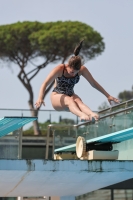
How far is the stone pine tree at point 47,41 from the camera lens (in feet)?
189

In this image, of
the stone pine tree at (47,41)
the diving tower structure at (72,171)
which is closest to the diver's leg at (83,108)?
the diving tower structure at (72,171)

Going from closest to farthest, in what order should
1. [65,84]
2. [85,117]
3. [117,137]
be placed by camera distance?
[85,117]
[65,84]
[117,137]

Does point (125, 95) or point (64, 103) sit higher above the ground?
point (125, 95)

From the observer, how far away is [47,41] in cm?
5762

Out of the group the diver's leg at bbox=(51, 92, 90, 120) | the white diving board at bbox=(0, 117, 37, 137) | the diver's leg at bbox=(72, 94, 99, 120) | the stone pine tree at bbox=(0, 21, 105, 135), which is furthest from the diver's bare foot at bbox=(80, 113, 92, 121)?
the stone pine tree at bbox=(0, 21, 105, 135)

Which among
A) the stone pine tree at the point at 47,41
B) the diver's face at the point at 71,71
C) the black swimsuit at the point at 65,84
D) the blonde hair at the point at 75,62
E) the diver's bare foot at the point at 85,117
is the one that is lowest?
the diver's bare foot at the point at 85,117

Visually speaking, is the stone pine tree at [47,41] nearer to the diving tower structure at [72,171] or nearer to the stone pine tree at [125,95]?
the stone pine tree at [125,95]

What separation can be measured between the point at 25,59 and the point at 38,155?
27282 mm

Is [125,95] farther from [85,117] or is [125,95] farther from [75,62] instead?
[85,117]

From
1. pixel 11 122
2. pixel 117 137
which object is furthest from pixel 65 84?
pixel 117 137

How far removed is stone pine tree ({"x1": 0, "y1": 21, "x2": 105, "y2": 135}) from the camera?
57594mm

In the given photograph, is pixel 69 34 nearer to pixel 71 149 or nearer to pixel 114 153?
pixel 71 149

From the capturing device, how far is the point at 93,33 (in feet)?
191

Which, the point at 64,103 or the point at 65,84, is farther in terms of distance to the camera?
the point at 65,84
